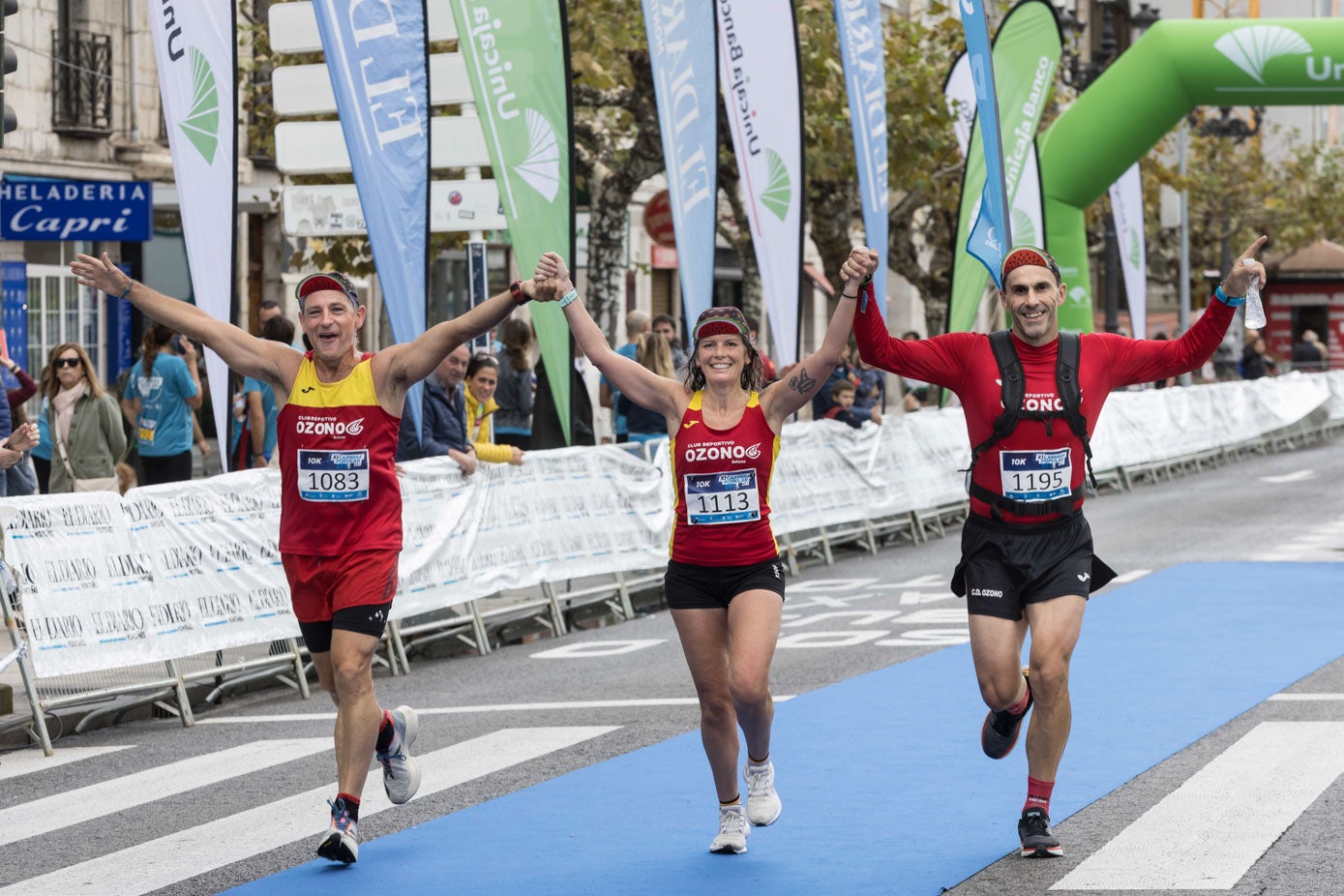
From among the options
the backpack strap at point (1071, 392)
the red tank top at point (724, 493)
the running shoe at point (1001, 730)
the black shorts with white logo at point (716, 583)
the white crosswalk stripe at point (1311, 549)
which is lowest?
the white crosswalk stripe at point (1311, 549)

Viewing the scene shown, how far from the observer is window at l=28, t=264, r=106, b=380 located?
26891 mm

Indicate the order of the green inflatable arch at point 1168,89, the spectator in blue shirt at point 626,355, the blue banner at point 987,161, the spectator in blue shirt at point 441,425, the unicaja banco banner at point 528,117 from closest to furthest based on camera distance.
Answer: the blue banner at point 987,161 → the spectator in blue shirt at point 441,425 → the unicaja banco banner at point 528,117 → the spectator in blue shirt at point 626,355 → the green inflatable arch at point 1168,89

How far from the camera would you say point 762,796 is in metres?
7.10

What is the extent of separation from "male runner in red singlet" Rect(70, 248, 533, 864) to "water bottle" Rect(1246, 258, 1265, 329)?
7.67 feet

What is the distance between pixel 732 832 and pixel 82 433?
8.21m

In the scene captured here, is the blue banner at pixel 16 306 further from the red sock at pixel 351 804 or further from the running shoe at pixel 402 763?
the red sock at pixel 351 804

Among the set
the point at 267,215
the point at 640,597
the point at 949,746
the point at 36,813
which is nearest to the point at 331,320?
the point at 36,813

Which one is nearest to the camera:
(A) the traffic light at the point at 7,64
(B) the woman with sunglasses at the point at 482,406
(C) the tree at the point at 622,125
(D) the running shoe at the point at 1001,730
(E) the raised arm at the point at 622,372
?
(E) the raised arm at the point at 622,372

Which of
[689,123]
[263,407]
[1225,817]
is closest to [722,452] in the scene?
[1225,817]

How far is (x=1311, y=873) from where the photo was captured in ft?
Answer: 20.7

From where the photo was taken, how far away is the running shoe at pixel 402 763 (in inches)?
292

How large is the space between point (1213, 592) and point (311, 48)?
27.5 ft

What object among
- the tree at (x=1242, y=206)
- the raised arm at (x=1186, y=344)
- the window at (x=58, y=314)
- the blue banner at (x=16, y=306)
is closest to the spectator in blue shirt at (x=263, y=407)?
the raised arm at (x=1186, y=344)

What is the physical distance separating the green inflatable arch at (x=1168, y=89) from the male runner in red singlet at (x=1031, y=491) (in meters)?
14.0
